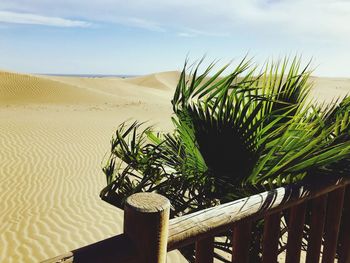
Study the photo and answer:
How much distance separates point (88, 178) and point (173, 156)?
7891mm

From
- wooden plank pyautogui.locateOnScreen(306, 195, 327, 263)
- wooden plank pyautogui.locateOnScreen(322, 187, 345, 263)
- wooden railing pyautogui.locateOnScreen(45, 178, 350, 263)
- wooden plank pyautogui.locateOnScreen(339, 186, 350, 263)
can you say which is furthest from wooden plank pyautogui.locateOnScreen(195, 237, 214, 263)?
wooden plank pyautogui.locateOnScreen(339, 186, 350, 263)

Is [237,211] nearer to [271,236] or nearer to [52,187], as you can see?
[271,236]

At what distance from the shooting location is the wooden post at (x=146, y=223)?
110 cm

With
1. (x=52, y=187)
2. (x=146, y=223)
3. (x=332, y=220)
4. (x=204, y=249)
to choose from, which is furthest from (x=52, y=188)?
(x=146, y=223)

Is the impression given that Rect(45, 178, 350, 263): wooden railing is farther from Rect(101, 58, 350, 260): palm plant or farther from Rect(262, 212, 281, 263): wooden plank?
Rect(101, 58, 350, 260): palm plant

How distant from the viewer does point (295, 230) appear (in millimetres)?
1950

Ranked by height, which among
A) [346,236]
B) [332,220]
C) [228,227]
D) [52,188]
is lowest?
[52,188]

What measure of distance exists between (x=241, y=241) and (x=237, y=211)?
23 centimetres

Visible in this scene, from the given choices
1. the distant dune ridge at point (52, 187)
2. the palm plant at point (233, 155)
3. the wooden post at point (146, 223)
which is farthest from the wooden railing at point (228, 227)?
the distant dune ridge at point (52, 187)

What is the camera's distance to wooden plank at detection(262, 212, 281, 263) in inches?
69.9

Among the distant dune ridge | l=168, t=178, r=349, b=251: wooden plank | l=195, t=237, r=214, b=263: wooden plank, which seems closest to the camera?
l=168, t=178, r=349, b=251: wooden plank

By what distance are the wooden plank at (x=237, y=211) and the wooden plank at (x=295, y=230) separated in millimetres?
104

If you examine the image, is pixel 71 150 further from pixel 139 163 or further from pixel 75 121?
pixel 139 163

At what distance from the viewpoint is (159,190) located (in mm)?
2180
